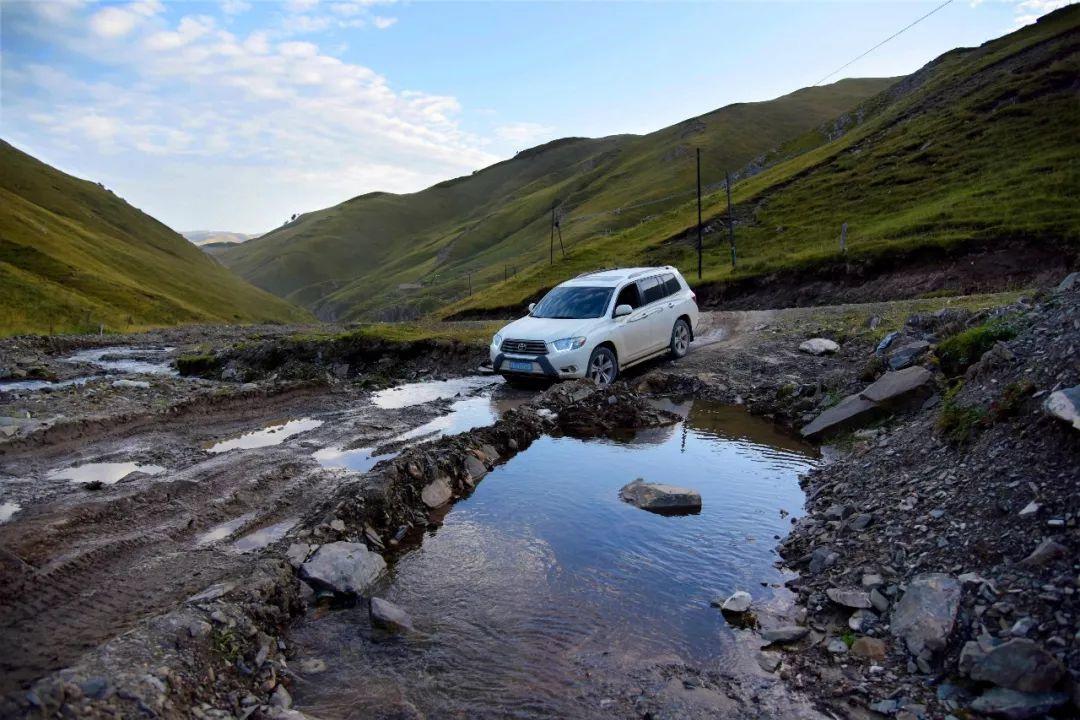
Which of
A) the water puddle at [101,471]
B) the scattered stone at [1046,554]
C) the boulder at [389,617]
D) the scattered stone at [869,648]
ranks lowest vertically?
the scattered stone at [869,648]

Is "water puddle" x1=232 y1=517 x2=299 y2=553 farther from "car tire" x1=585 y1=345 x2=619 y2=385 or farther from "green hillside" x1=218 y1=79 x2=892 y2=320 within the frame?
"green hillside" x1=218 y1=79 x2=892 y2=320

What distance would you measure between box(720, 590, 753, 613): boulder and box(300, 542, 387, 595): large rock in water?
3391 millimetres

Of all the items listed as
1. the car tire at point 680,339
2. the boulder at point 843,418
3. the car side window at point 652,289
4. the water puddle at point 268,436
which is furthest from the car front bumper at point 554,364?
the boulder at point 843,418

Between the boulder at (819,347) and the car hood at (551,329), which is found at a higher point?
the car hood at (551,329)

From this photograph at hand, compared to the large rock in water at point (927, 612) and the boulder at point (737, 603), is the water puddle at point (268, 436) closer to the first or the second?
the boulder at point (737, 603)

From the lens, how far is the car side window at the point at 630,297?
51.2 feet

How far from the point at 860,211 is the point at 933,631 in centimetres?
4932

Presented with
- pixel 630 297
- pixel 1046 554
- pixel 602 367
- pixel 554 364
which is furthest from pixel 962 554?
pixel 630 297

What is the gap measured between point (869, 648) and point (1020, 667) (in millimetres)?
1036

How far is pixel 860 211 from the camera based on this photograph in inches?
1884

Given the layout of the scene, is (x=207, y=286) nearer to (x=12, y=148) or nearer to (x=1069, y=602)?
(x=12, y=148)

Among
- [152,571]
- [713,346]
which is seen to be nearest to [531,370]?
[713,346]

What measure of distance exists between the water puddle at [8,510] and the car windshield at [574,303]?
10.5 m

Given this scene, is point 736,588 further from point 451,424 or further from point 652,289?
point 652,289
